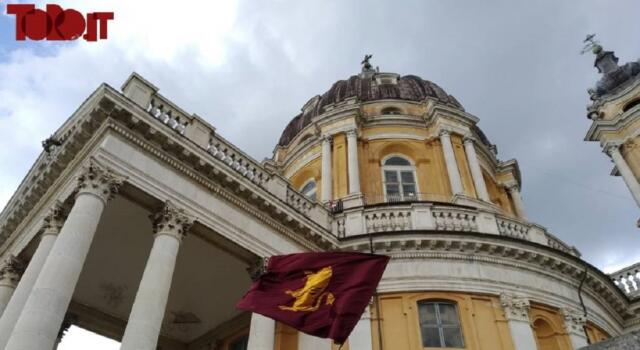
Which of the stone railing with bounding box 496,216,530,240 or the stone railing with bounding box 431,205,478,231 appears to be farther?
the stone railing with bounding box 496,216,530,240

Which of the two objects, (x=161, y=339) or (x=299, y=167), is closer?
(x=161, y=339)

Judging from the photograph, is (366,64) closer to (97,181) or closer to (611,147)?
(611,147)

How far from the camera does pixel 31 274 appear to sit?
1050cm

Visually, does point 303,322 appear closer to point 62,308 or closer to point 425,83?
point 62,308

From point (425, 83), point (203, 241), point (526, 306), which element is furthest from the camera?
point (425, 83)

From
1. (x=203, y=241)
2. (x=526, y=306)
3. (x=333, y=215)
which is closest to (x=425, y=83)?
(x=333, y=215)

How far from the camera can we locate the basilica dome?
992 inches

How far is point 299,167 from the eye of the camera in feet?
78.3

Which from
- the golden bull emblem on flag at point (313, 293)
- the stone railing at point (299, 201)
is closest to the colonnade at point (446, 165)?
the stone railing at point (299, 201)

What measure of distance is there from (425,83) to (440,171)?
7.81 metres

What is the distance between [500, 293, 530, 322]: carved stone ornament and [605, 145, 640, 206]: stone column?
14.1 m

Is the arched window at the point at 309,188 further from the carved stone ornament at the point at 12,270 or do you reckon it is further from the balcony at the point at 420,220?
the carved stone ornament at the point at 12,270

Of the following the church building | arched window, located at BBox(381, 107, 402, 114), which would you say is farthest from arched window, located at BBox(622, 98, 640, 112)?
arched window, located at BBox(381, 107, 402, 114)

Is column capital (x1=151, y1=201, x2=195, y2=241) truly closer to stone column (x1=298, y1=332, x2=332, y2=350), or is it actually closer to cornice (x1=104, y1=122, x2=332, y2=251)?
cornice (x1=104, y1=122, x2=332, y2=251)
